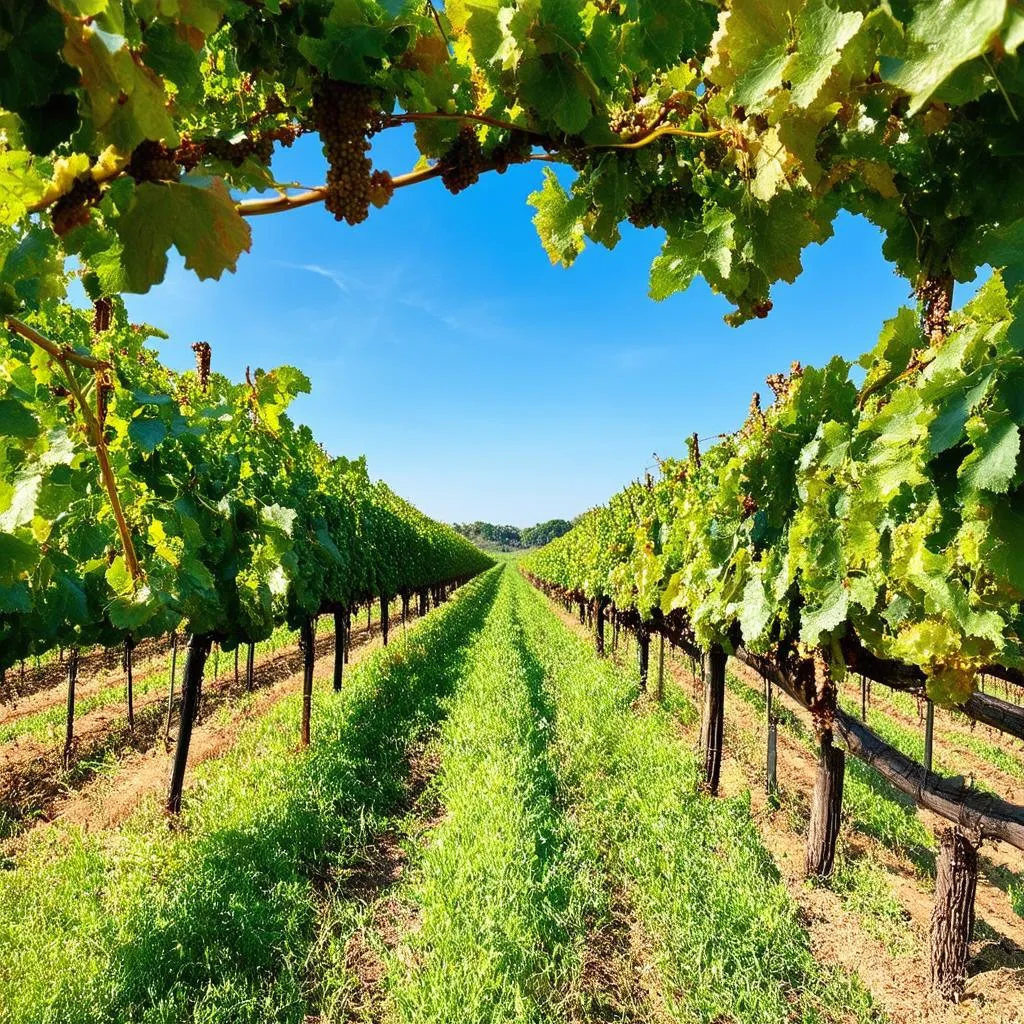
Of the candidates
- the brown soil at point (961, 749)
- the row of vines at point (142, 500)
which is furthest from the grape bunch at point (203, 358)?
the brown soil at point (961, 749)

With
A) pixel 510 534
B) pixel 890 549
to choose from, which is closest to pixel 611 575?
pixel 890 549

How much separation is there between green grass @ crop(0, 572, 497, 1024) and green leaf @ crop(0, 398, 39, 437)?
3.22 m

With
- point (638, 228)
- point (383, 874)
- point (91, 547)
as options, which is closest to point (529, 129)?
point (638, 228)

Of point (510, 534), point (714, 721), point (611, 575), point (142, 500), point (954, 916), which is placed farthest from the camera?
point (510, 534)

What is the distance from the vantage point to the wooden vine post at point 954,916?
365cm

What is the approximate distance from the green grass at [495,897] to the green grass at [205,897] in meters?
0.59

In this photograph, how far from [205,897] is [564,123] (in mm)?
4667

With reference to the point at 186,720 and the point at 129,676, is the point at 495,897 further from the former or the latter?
the point at 129,676

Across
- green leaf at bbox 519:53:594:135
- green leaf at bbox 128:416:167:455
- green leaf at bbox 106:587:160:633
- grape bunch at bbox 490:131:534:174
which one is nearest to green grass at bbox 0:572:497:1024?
green leaf at bbox 106:587:160:633

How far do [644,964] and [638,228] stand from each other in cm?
403

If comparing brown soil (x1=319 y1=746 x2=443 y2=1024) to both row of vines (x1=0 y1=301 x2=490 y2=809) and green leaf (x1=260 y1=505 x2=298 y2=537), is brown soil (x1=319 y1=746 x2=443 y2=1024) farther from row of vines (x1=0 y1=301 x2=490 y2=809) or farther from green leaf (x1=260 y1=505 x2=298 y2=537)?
green leaf (x1=260 y1=505 x2=298 y2=537)

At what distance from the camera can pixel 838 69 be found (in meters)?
0.97

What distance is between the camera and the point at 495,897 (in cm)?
412

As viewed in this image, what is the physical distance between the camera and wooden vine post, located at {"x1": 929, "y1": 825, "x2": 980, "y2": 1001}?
12.0 ft
